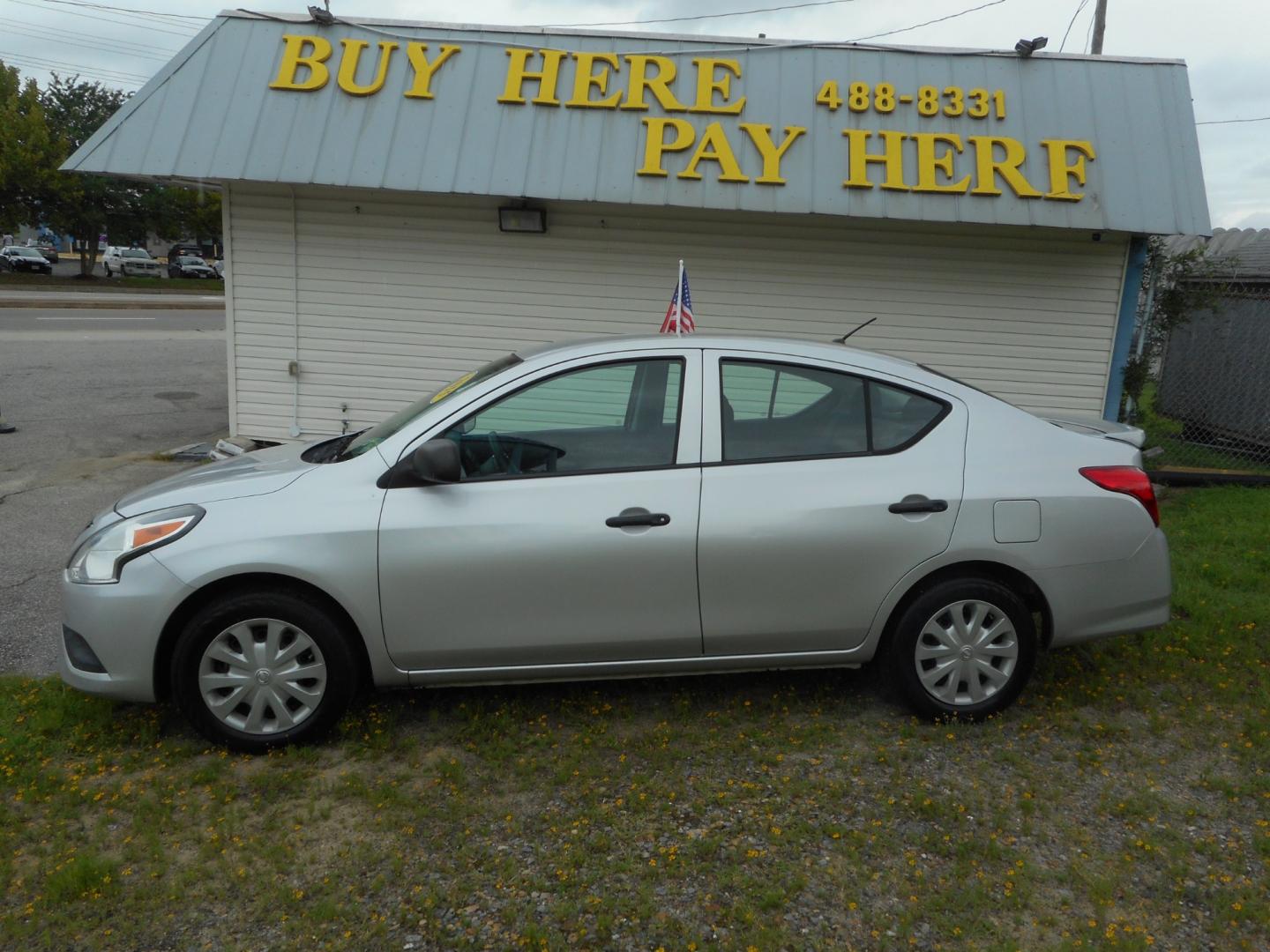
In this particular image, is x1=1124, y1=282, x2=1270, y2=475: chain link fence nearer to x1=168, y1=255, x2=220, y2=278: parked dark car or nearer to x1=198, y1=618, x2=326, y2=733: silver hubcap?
x1=198, y1=618, x2=326, y2=733: silver hubcap

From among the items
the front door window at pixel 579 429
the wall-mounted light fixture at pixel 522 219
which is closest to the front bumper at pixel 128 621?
the front door window at pixel 579 429

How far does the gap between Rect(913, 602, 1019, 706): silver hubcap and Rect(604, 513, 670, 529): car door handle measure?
4.01 ft

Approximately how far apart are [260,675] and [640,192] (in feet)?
18.6

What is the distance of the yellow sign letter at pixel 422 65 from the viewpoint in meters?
8.83

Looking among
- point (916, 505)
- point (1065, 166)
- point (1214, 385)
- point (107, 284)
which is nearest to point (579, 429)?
point (916, 505)

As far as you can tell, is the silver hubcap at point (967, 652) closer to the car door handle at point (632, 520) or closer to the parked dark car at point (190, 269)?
the car door handle at point (632, 520)

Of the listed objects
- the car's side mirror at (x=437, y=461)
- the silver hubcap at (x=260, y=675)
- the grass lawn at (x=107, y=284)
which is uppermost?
the car's side mirror at (x=437, y=461)

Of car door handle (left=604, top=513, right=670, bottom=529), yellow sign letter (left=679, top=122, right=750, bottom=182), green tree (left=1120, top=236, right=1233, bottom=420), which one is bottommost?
car door handle (left=604, top=513, right=670, bottom=529)

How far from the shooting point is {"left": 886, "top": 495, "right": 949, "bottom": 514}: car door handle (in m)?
4.21

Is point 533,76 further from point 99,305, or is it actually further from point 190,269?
point 190,269

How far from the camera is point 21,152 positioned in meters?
35.5

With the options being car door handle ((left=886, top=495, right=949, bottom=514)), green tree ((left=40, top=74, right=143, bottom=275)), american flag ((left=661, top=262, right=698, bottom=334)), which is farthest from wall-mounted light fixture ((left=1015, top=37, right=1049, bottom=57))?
green tree ((left=40, top=74, right=143, bottom=275))

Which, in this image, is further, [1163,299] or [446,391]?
[1163,299]

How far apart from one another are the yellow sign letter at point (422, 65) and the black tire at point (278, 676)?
6032 mm
